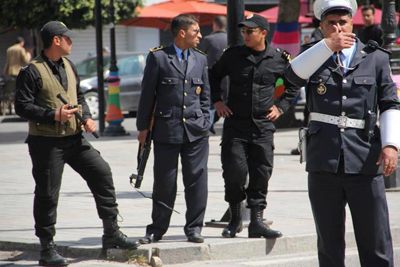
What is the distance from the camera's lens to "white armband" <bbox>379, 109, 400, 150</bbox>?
506cm

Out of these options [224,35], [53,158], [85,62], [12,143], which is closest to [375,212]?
[53,158]

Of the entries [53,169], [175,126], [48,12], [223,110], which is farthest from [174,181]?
[48,12]

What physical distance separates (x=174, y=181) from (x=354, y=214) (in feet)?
8.09

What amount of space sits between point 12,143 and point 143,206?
24.0ft

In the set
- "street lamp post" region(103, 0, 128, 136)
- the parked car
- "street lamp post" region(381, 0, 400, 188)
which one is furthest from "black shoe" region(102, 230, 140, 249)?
the parked car

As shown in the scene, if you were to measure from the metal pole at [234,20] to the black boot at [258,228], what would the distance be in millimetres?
1545

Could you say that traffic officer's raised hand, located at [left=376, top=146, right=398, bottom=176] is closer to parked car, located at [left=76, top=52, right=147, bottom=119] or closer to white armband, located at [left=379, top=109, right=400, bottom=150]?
white armband, located at [left=379, top=109, right=400, bottom=150]

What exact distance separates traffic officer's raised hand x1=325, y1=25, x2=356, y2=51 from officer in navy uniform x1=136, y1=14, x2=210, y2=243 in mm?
2453

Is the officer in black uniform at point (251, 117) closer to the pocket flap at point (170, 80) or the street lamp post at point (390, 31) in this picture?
the pocket flap at point (170, 80)

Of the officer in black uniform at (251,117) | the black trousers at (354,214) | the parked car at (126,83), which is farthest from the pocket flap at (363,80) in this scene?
the parked car at (126,83)

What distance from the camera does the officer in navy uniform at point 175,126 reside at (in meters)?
7.29

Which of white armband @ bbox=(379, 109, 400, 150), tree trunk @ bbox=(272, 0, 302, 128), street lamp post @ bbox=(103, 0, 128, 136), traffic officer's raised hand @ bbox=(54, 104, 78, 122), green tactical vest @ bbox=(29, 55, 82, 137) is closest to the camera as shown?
white armband @ bbox=(379, 109, 400, 150)

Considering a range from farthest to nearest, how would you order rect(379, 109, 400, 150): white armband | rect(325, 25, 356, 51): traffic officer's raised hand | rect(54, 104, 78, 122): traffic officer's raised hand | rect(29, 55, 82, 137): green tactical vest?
1. rect(29, 55, 82, 137): green tactical vest
2. rect(54, 104, 78, 122): traffic officer's raised hand
3. rect(379, 109, 400, 150): white armband
4. rect(325, 25, 356, 51): traffic officer's raised hand

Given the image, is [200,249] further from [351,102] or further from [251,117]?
[351,102]
